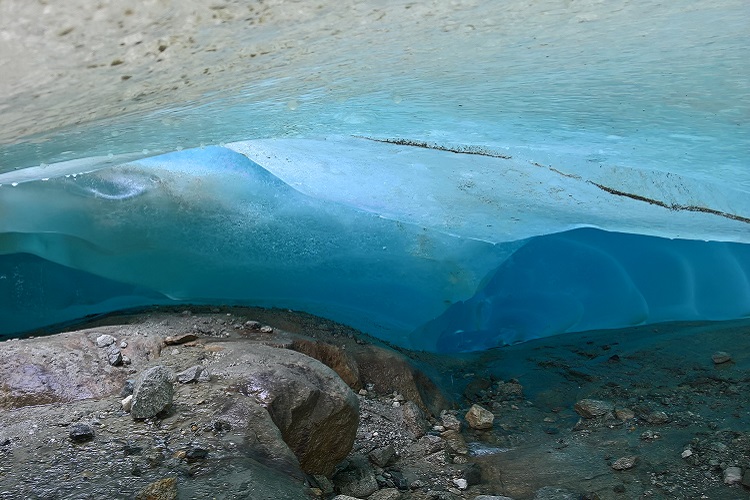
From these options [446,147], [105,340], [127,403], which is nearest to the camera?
[127,403]

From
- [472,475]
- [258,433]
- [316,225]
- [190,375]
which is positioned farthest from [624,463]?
[316,225]

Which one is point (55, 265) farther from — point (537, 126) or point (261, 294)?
point (537, 126)

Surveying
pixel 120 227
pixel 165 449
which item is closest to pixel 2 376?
pixel 165 449

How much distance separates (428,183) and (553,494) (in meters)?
2.41

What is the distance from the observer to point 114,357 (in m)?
3.17

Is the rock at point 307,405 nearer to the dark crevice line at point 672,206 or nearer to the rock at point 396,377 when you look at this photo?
the rock at point 396,377

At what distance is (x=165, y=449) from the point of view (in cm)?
218

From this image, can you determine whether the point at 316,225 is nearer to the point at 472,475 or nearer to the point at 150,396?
the point at 472,475

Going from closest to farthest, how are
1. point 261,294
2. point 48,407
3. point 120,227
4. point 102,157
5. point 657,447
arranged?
1. point 48,407
2. point 657,447
3. point 102,157
4. point 120,227
5. point 261,294

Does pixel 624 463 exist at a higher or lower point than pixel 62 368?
lower

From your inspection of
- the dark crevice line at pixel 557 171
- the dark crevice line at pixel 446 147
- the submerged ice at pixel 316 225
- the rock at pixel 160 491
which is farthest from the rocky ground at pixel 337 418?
the dark crevice line at pixel 557 171

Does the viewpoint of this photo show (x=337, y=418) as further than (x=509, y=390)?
No

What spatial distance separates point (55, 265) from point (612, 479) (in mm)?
3987

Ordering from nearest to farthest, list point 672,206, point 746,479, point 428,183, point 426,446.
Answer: point 746,479, point 426,446, point 672,206, point 428,183
